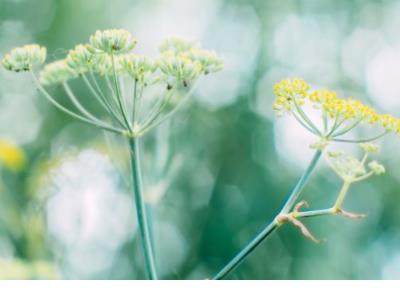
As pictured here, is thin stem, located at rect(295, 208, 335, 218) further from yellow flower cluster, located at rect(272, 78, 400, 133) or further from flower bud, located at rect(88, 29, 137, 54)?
flower bud, located at rect(88, 29, 137, 54)

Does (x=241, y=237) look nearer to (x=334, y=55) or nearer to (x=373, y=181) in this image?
(x=373, y=181)

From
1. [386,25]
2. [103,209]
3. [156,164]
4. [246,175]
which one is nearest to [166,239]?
[246,175]

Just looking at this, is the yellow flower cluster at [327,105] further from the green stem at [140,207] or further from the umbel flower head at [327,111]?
the green stem at [140,207]

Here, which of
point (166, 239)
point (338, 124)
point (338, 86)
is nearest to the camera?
point (338, 124)

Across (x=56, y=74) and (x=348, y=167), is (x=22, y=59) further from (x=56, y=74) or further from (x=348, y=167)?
(x=348, y=167)

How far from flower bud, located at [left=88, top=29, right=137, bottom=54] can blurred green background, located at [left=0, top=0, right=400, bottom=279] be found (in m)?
0.65

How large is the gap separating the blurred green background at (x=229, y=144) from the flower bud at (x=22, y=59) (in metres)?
0.59

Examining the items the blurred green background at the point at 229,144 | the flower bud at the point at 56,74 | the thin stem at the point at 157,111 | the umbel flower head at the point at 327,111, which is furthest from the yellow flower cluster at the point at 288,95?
the blurred green background at the point at 229,144

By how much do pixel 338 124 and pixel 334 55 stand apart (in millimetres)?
2653

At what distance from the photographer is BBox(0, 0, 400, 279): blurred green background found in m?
1.70

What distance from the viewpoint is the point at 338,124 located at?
2.00 feet

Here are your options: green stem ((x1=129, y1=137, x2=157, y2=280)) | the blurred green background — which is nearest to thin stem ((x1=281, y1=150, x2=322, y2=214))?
green stem ((x1=129, y1=137, x2=157, y2=280))

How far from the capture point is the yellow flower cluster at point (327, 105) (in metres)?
0.61

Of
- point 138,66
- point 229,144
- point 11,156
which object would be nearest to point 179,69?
point 138,66
